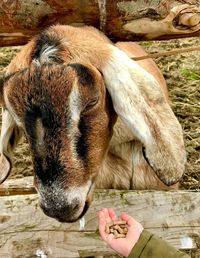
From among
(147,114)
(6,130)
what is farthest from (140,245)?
(6,130)

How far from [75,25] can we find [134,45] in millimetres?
848

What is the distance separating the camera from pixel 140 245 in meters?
3.64

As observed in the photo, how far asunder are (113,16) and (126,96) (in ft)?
1.86

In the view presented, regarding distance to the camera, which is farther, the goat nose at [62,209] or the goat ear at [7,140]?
the goat ear at [7,140]

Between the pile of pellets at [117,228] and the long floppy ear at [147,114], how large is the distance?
322mm

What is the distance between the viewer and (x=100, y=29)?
423 cm

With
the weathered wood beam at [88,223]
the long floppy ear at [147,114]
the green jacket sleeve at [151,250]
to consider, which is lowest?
the weathered wood beam at [88,223]

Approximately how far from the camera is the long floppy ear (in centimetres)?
382

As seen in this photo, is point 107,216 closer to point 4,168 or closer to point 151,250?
point 151,250

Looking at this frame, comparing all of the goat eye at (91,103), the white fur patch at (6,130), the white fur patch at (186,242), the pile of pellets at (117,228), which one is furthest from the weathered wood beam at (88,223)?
the goat eye at (91,103)

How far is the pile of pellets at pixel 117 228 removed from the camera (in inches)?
146

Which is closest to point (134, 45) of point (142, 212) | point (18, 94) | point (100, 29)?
point (100, 29)

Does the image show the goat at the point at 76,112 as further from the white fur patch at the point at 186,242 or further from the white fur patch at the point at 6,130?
the white fur patch at the point at 186,242

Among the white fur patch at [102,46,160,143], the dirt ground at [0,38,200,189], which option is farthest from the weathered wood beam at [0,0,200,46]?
the dirt ground at [0,38,200,189]
